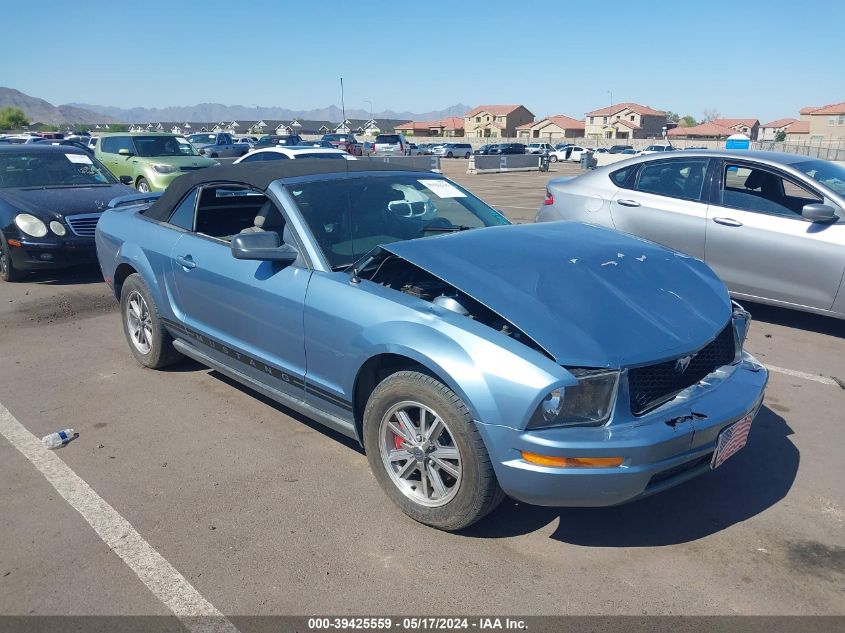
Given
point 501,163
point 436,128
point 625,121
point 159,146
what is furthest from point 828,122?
point 159,146

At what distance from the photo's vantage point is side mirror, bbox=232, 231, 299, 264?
381 centimetres

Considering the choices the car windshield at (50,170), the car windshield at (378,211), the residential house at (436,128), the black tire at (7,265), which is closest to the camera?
the car windshield at (378,211)

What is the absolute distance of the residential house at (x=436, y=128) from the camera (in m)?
116

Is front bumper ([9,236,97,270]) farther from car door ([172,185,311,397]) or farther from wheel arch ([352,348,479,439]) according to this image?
wheel arch ([352,348,479,439])

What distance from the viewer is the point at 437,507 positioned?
3.19 metres

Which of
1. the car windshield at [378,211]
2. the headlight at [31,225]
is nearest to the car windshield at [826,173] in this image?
the car windshield at [378,211]

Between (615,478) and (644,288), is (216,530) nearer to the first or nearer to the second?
(615,478)

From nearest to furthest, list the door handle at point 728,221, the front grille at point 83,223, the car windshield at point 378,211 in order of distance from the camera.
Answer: the car windshield at point 378,211, the door handle at point 728,221, the front grille at point 83,223

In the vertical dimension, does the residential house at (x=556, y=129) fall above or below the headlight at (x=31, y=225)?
below

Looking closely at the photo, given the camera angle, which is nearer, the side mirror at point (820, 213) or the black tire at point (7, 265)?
the side mirror at point (820, 213)

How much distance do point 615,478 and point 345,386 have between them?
55.7 inches

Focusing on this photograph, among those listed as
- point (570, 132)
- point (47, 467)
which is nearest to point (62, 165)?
point (47, 467)

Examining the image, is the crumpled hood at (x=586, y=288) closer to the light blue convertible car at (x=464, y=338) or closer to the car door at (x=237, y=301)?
the light blue convertible car at (x=464, y=338)

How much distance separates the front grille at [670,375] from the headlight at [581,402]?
4.7 inches
